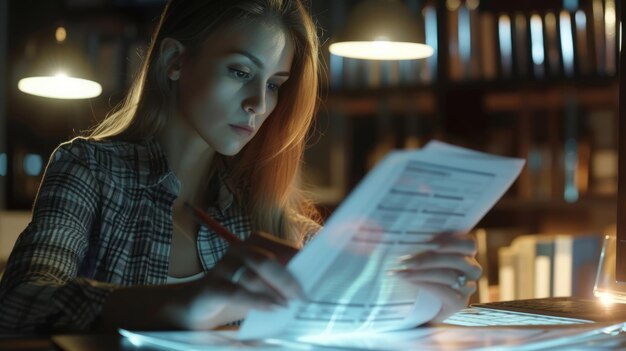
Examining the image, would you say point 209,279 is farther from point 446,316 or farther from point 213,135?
point 213,135

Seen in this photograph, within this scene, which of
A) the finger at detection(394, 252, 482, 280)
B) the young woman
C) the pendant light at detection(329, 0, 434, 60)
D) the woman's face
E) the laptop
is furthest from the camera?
the pendant light at detection(329, 0, 434, 60)

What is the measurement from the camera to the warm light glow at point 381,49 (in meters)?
2.22

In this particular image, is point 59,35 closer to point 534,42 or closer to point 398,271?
point 534,42

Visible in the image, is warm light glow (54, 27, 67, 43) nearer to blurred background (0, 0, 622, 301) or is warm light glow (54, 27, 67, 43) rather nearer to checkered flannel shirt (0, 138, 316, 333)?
blurred background (0, 0, 622, 301)

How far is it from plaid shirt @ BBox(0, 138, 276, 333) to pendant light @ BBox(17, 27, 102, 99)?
1.21 metres

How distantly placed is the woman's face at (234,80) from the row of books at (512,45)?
1382mm

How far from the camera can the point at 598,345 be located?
74 centimetres

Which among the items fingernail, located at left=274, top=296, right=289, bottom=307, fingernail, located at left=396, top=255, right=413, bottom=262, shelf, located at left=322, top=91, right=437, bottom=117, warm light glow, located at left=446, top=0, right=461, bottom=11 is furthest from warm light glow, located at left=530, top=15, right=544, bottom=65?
fingernail, located at left=274, top=296, right=289, bottom=307

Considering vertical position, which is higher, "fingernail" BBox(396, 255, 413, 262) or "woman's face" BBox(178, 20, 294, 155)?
"woman's face" BBox(178, 20, 294, 155)

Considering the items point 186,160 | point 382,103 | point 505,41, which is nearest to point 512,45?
point 505,41

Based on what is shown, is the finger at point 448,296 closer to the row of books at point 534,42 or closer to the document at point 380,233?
the document at point 380,233

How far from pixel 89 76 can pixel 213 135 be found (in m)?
1.40

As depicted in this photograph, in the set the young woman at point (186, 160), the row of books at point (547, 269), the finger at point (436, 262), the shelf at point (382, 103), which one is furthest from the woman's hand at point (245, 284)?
the shelf at point (382, 103)

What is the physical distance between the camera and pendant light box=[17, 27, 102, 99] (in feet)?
8.11
